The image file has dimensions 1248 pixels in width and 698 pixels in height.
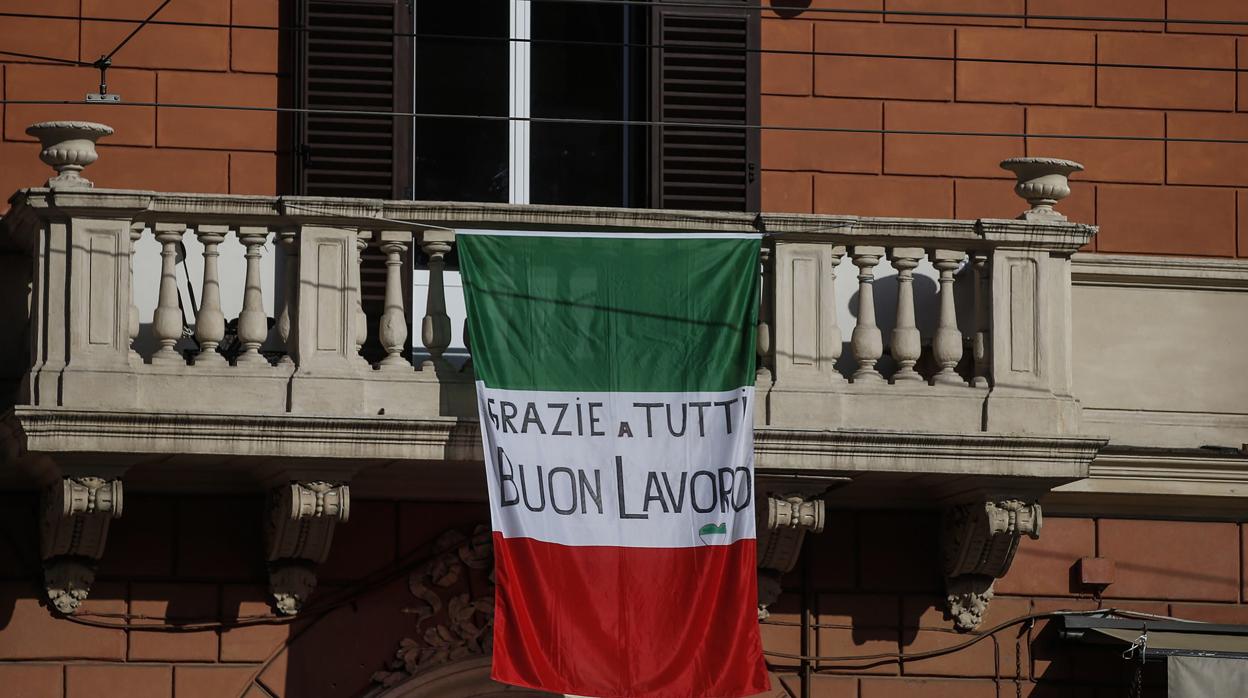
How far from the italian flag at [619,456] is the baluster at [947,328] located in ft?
3.31

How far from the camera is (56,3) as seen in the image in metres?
13.3

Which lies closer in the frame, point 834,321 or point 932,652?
point 834,321

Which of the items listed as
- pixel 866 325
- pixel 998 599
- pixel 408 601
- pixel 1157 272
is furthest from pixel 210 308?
pixel 1157 272

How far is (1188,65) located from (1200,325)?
5.69 ft

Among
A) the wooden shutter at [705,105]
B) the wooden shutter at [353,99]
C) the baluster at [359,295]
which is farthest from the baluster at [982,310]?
the wooden shutter at [353,99]

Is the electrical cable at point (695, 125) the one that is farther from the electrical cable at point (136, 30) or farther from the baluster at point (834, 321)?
the baluster at point (834, 321)

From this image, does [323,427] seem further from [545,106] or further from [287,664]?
[545,106]

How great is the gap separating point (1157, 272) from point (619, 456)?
3381 mm

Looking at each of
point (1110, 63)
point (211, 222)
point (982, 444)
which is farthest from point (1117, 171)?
point (211, 222)

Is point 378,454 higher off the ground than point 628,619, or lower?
higher

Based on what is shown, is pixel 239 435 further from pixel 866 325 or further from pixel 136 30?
pixel 866 325

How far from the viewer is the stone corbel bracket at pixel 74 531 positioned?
38.2ft

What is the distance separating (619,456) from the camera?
11.7m

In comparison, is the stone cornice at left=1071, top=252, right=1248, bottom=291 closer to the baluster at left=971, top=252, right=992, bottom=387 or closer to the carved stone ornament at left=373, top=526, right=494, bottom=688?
the baluster at left=971, top=252, right=992, bottom=387
